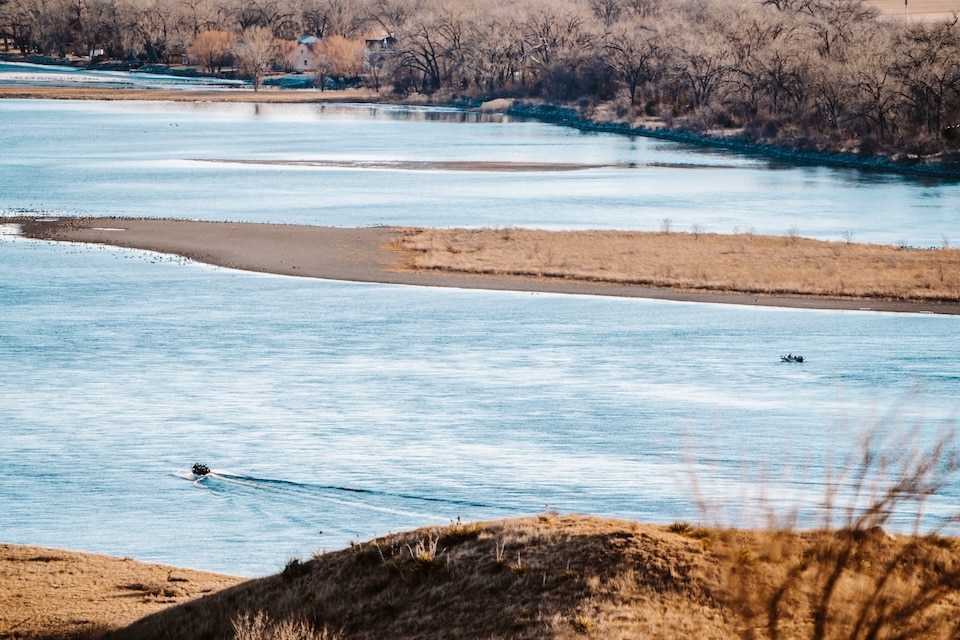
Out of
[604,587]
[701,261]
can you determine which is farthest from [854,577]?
[701,261]

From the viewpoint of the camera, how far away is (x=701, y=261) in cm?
4603

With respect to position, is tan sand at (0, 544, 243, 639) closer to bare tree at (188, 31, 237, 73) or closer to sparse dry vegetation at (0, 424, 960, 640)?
sparse dry vegetation at (0, 424, 960, 640)

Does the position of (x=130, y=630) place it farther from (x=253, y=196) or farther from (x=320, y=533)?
(x=253, y=196)

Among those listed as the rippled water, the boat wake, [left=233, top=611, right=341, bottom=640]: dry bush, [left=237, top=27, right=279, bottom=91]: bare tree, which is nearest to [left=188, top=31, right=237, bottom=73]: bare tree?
[left=237, top=27, right=279, bottom=91]: bare tree

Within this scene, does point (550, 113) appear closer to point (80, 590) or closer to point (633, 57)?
point (633, 57)

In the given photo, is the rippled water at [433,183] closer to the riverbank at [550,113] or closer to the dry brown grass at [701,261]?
the riverbank at [550,113]

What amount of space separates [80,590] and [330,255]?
105 ft

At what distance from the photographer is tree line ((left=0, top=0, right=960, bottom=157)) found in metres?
85.6

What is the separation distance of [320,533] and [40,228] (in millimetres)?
37209

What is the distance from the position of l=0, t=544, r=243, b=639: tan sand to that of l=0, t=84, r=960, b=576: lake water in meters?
1.47

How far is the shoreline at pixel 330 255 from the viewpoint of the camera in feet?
136

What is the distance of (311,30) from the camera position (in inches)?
7854

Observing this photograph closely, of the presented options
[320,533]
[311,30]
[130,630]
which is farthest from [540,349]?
[311,30]

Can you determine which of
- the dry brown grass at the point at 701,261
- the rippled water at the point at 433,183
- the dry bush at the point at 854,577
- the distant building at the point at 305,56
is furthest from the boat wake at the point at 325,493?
the distant building at the point at 305,56
